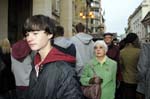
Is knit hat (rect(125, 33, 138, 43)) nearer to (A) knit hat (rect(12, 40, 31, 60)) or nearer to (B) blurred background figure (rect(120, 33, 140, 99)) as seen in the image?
(B) blurred background figure (rect(120, 33, 140, 99))

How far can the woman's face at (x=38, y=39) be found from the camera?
386 cm

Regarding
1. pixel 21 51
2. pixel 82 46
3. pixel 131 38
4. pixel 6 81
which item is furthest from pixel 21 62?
pixel 131 38

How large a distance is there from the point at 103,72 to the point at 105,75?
66mm

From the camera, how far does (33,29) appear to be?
A: 3.85 meters

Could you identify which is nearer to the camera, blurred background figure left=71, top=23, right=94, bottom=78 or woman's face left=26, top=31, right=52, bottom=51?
woman's face left=26, top=31, right=52, bottom=51

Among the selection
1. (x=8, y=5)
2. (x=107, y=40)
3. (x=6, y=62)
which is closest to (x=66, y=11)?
(x=8, y=5)

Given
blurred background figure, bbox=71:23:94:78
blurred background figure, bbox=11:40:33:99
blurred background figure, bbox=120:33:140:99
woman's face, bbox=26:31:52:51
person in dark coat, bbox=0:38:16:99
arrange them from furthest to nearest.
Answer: blurred background figure, bbox=120:33:140:99
blurred background figure, bbox=71:23:94:78
blurred background figure, bbox=11:40:33:99
person in dark coat, bbox=0:38:16:99
woman's face, bbox=26:31:52:51

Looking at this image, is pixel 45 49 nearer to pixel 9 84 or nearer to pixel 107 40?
pixel 9 84

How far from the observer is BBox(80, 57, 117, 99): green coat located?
25.4 ft

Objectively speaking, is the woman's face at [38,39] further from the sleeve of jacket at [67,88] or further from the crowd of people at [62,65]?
the sleeve of jacket at [67,88]

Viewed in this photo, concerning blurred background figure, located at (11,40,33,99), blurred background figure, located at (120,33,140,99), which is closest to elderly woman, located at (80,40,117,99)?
blurred background figure, located at (11,40,33,99)

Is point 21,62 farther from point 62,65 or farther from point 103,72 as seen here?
point 62,65

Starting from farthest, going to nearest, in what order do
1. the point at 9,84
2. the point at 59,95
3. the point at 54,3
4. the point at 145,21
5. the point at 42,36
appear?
the point at 145,21 < the point at 54,3 < the point at 9,84 < the point at 42,36 < the point at 59,95

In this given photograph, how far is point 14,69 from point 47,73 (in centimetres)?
434
